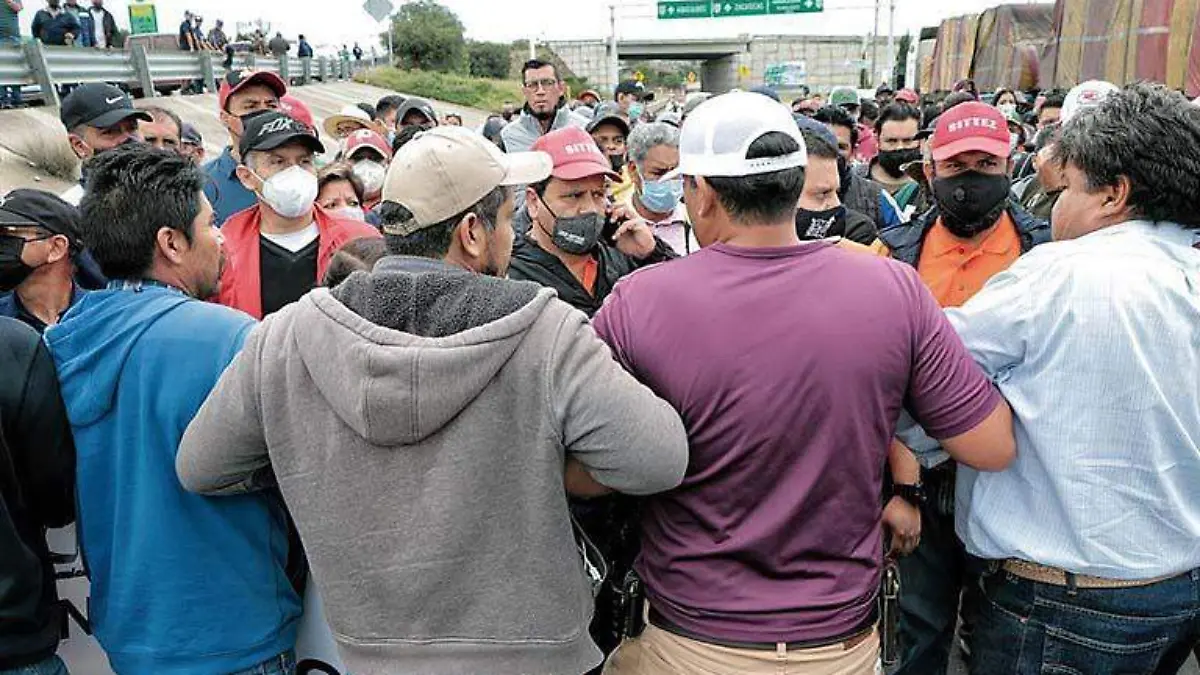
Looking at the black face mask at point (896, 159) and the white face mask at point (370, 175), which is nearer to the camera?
the white face mask at point (370, 175)

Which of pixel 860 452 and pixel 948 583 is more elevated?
pixel 860 452

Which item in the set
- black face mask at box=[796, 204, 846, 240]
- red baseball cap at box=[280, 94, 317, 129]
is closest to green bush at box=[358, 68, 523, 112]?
red baseball cap at box=[280, 94, 317, 129]

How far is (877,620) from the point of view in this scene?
1854mm

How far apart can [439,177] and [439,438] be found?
19.9 inches

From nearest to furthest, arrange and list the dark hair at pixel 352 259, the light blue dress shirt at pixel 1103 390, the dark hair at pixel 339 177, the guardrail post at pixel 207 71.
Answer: the light blue dress shirt at pixel 1103 390 < the dark hair at pixel 352 259 < the dark hair at pixel 339 177 < the guardrail post at pixel 207 71

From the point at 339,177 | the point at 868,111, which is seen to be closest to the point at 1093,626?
the point at 339,177

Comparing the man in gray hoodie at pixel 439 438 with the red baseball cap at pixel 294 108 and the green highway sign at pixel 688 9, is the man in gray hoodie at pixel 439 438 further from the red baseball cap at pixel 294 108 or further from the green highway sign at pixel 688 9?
the green highway sign at pixel 688 9

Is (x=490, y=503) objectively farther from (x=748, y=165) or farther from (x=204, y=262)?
(x=204, y=262)

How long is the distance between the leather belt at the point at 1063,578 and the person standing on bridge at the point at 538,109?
4.62 meters

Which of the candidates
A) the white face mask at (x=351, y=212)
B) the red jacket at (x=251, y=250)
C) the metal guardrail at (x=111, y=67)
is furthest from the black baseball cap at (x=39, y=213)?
the metal guardrail at (x=111, y=67)

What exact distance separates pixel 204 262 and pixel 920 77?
26243 mm

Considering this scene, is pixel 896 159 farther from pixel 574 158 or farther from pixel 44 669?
pixel 44 669

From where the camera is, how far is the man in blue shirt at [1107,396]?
5.62ft

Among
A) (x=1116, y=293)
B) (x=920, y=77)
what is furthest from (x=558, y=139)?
(x=920, y=77)
